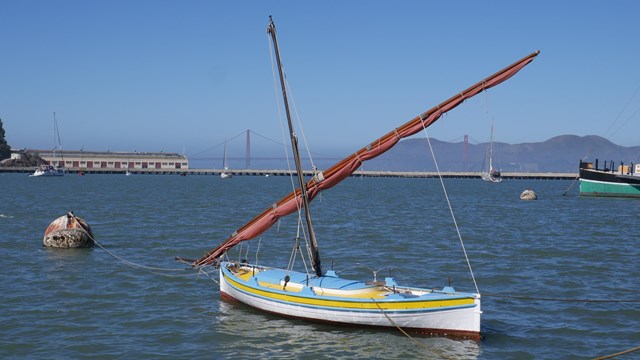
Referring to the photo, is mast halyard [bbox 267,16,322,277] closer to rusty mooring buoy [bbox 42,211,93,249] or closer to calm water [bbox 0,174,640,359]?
calm water [bbox 0,174,640,359]

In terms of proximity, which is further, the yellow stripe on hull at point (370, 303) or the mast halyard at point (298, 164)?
the mast halyard at point (298, 164)

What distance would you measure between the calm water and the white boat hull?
0.37m

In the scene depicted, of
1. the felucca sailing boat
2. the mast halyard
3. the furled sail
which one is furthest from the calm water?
the furled sail

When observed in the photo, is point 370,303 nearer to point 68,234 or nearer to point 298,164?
point 298,164

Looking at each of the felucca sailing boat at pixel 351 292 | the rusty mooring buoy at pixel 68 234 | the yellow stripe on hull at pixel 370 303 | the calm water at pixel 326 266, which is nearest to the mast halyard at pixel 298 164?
the felucca sailing boat at pixel 351 292

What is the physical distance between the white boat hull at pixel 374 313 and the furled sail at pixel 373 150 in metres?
3.24

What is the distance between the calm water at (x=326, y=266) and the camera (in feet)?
67.2

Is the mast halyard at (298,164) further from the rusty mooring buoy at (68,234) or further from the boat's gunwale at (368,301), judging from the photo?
the rusty mooring buoy at (68,234)

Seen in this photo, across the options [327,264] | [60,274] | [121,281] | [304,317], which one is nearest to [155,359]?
[304,317]

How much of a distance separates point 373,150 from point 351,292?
5.02 m

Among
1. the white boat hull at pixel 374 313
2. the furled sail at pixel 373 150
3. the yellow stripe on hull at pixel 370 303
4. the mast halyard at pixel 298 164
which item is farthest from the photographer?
the mast halyard at pixel 298 164

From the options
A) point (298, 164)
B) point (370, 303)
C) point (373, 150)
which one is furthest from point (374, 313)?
point (298, 164)

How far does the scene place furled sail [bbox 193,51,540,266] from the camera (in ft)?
73.8

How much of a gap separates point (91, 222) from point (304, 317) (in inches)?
1477
